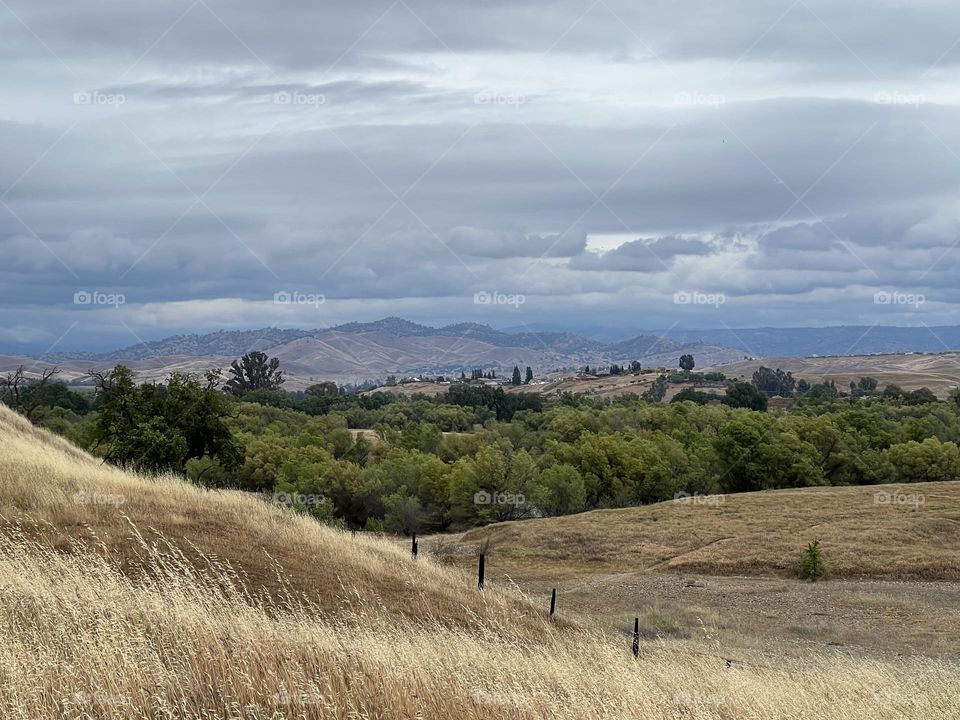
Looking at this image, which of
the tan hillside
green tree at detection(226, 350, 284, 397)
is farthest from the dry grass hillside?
green tree at detection(226, 350, 284, 397)

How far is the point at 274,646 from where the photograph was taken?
959 cm

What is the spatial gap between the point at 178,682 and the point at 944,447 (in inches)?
3094

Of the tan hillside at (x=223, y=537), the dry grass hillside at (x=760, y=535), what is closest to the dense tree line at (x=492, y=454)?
the dry grass hillside at (x=760, y=535)

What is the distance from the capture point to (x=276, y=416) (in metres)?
106

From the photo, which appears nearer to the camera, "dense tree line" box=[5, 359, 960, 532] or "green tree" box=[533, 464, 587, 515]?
"dense tree line" box=[5, 359, 960, 532]

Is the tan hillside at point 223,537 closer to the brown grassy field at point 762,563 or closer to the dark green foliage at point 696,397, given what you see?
the brown grassy field at point 762,563

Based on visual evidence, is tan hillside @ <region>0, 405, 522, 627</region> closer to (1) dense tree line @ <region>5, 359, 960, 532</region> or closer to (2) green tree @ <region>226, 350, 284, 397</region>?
(1) dense tree line @ <region>5, 359, 960, 532</region>

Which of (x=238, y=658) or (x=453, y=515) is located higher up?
(x=238, y=658)

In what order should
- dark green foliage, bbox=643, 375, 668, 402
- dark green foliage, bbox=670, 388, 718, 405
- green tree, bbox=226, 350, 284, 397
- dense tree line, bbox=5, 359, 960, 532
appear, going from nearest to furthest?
dense tree line, bbox=5, 359, 960, 532
dark green foliage, bbox=670, 388, 718, 405
green tree, bbox=226, 350, 284, 397
dark green foliage, bbox=643, 375, 668, 402

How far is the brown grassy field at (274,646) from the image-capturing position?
7859 millimetres

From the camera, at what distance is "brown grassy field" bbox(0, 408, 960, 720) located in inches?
309

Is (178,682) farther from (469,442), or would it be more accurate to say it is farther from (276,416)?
(276,416)

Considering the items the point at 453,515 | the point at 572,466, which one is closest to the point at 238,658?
the point at 453,515

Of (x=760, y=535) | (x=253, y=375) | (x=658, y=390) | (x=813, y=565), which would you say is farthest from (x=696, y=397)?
(x=813, y=565)
